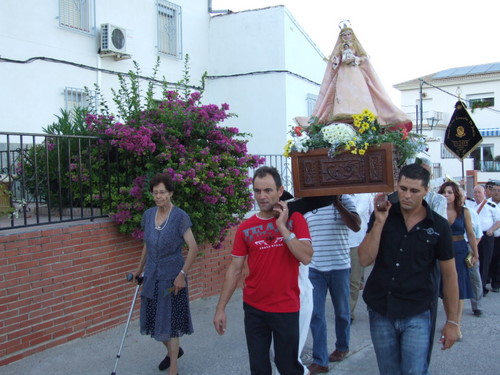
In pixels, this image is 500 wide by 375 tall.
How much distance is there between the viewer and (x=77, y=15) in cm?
976

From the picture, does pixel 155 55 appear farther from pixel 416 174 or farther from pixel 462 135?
pixel 416 174

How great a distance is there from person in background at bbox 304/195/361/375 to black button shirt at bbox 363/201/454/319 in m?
1.38

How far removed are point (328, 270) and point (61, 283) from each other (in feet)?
9.11

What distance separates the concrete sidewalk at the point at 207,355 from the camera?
4.82 metres

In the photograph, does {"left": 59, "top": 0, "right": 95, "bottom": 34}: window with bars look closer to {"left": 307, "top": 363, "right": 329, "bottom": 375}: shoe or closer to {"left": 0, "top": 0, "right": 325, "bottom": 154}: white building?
{"left": 0, "top": 0, "right": 325, "bottom": 154}: white building

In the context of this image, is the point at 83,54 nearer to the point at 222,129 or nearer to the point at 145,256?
the point at 222,129

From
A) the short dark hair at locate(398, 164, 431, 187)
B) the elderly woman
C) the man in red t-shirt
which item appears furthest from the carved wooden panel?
the elderly woman

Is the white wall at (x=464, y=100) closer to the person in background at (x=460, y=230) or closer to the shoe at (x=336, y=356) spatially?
the person in background at (x=460, y=230)

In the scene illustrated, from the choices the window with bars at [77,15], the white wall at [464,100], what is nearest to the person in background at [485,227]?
the window with bars at [77,15]

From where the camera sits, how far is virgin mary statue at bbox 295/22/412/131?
160 inches

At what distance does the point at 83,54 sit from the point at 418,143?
7.76 metres

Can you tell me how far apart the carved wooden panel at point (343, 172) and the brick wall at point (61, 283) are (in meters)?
2.78

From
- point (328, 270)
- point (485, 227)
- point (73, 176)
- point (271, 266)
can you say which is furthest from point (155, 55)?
point (271, 266)

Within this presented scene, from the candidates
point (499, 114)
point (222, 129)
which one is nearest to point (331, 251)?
point (222, 129)
